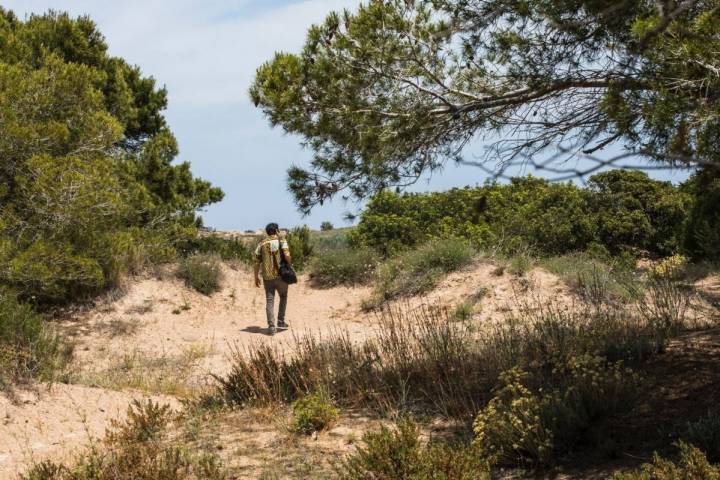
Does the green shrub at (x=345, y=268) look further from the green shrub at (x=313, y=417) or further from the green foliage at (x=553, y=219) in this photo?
the green shrub at (x=313, y=417)

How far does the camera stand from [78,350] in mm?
12445

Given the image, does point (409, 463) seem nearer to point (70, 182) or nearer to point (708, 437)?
point (708, 437)

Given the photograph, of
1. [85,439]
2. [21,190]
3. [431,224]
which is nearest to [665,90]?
[85,439]

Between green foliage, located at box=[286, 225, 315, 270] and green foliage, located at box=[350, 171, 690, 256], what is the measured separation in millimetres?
1523

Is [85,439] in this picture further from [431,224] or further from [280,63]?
[431,224]

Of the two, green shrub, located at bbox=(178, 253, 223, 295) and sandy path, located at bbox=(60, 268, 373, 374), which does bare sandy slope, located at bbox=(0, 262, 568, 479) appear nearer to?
sandy path, located at bbox=(60, 268, 373, 374)

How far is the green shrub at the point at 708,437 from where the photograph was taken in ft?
15.7

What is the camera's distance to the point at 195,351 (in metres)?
12.0

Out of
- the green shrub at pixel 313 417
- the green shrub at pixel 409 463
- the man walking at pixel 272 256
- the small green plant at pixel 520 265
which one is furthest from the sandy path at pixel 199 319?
the green shrub at pixel 409 463

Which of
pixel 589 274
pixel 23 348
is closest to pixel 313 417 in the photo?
pixel 23 348

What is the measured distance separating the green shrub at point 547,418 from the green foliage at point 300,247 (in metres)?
12.8

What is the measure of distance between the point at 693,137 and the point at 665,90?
17.4 inches

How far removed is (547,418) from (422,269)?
32.1 ft

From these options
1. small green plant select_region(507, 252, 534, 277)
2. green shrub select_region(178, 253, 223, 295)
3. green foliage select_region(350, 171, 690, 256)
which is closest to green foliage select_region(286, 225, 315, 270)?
green foliage select_region(350, 171, 690, 256)
